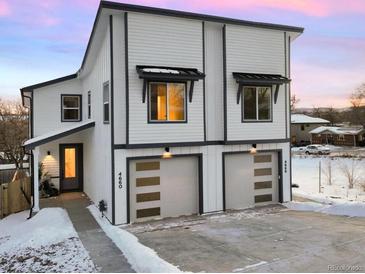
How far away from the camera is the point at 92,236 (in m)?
9.36

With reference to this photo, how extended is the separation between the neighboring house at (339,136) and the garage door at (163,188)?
4997cm

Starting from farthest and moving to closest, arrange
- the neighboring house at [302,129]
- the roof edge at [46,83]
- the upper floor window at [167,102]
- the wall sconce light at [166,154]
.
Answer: the neighboring house at [302,129], the roof edge at [46,83], the wall sconce light at [166,154], the upper floor window at [167,102]

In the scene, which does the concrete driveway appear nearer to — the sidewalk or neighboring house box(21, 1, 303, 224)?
the sidewalk

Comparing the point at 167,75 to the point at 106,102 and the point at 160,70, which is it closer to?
the point at 160,70

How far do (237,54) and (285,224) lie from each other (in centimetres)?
612

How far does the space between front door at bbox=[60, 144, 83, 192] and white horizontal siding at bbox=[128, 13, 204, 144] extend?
720 cm

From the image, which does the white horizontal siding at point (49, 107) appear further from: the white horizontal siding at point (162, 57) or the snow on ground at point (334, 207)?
the snow on ground at point (334, 207)

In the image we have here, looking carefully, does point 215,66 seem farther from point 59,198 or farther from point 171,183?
point 59,198

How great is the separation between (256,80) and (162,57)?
3471 millimetres

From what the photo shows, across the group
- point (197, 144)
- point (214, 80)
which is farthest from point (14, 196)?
point (214, 80)

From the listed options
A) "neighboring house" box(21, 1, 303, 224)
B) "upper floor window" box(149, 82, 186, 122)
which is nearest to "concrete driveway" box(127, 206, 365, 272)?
"neighboring house" box(21, 1, 303, 224)

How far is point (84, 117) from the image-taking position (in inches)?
642

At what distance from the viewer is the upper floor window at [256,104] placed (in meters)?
12.4

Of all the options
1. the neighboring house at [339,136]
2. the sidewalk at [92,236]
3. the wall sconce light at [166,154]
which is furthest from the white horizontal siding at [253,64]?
the neighboring house at [339,136]
